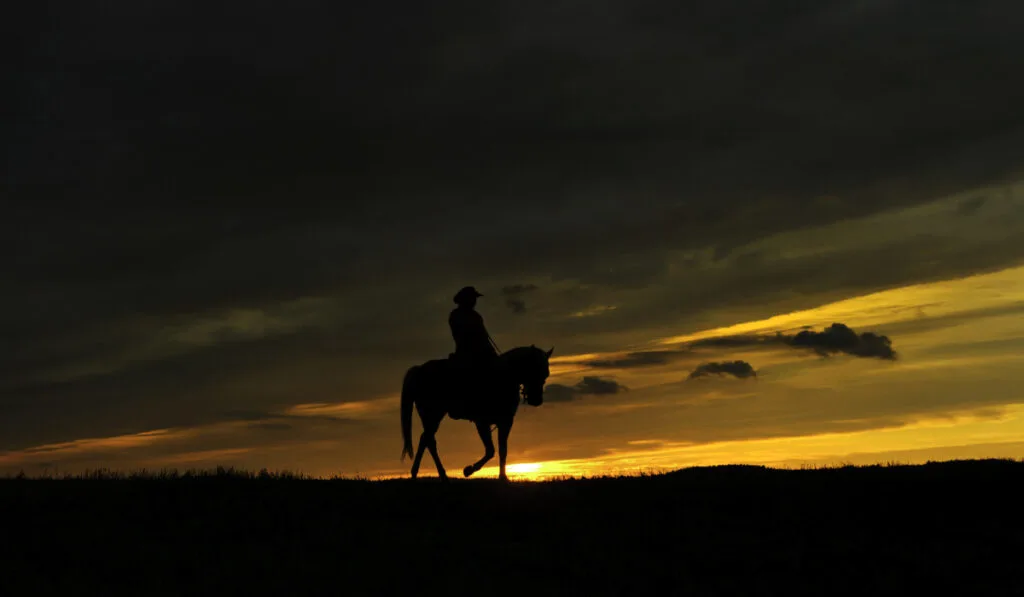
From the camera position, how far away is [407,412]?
27531mm

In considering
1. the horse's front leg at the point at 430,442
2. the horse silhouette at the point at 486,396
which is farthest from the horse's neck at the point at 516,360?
the horse's front leg at the point at 430,442

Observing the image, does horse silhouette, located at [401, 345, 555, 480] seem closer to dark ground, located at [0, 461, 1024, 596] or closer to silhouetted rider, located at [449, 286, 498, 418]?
silhouetted rider, located at [449, 286, 498, 418]

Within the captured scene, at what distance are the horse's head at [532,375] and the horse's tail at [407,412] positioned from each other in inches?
116

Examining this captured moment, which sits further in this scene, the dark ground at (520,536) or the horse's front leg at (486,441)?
the horse's front leg at (486,441)

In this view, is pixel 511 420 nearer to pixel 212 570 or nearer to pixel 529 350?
pixel 529 350

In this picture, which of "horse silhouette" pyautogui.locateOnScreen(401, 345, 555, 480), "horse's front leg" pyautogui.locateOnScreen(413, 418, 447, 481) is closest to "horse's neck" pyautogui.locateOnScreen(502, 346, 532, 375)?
"horse silhouette" pyautogui.locateOnScreen(401, 345, 555, 480)

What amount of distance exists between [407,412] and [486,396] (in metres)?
2.64

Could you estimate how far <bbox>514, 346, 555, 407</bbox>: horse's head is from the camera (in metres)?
25.9

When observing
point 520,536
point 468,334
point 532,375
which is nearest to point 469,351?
point 468,334

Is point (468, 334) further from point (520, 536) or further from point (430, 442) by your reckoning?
point (520, 536)

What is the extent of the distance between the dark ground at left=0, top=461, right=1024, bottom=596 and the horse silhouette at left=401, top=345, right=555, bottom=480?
9.09 feet

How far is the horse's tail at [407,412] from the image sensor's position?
27.3 meters

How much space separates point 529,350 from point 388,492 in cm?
625

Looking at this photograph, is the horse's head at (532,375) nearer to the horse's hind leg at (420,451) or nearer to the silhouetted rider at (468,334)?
the silhouetted rider at (468,334)
